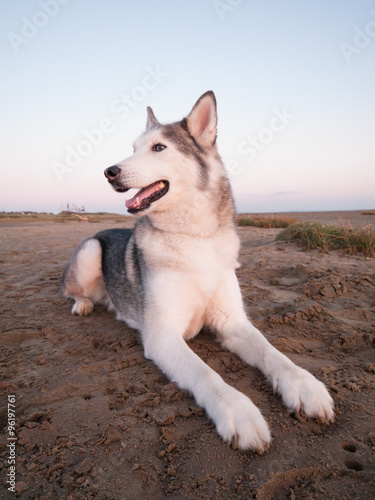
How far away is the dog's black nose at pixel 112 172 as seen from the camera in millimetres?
2576

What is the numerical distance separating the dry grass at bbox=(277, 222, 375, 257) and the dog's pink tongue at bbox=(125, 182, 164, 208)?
457 centimetres

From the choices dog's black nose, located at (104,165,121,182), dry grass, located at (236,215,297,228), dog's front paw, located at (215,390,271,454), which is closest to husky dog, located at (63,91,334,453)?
dog's black nose, located at (104,165,121,182)

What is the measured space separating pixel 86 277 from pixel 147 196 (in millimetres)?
1993

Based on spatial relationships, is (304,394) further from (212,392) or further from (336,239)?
(336,239)

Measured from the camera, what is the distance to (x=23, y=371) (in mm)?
2416

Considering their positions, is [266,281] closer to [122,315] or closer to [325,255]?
[325,255]

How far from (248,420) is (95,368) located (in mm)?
1370

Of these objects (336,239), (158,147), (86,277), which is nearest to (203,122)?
(158,147)

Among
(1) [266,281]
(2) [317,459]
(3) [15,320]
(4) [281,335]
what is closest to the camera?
(2) [317,459]

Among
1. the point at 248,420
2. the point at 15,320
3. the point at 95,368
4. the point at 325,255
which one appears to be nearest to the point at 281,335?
the point at 248,420

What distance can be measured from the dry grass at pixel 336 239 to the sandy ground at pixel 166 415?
2314 millimetres

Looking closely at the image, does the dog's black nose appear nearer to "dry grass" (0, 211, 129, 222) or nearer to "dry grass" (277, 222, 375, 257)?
"dry grass" (277, 222, 375, 257)

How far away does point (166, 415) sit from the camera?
1811 mm

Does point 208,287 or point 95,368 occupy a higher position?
point 208,287
